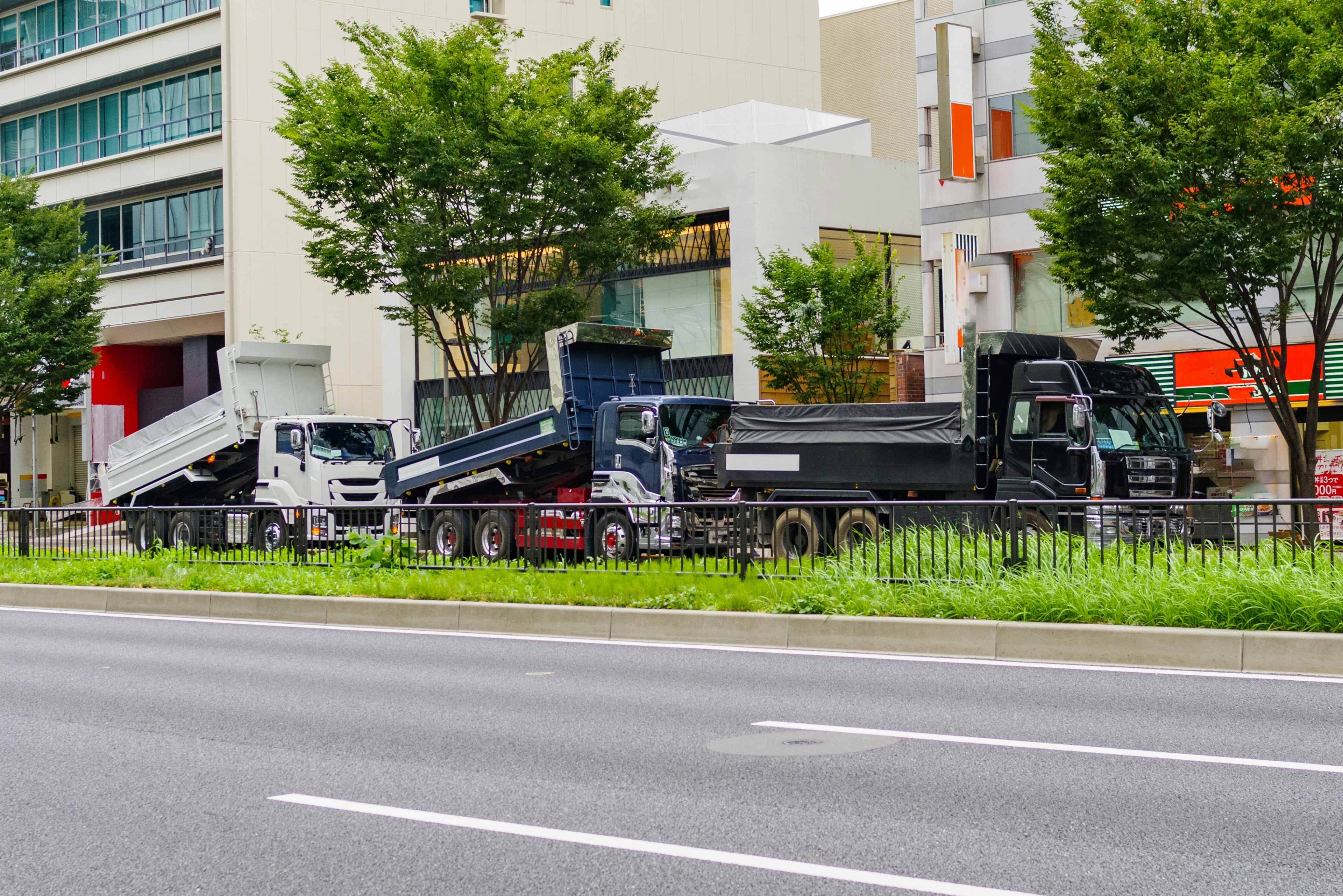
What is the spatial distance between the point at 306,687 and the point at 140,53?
3969cm

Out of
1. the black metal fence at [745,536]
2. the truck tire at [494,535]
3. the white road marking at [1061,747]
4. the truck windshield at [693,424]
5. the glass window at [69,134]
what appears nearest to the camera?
the white road marking at [1061,747]

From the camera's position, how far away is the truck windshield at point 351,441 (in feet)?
89.3

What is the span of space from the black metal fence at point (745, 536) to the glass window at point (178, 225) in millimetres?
25625

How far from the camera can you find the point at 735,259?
109ft

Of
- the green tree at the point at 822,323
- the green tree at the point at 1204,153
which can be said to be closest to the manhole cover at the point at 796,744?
the green tree at the point at 1204,153

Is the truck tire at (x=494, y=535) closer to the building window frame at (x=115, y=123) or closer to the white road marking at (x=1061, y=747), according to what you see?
the white road marking at (x=1061, y=747)

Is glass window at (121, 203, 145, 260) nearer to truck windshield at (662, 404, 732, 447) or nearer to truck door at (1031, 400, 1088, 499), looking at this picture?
truck windshield at (662, 404, 732, 447)

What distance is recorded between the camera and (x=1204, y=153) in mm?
18297

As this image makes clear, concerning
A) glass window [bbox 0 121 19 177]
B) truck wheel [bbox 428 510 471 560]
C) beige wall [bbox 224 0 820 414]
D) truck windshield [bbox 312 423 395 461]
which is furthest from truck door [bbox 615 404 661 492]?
glass window [bbox 0 121 19 177]

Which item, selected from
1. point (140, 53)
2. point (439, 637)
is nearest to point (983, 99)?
point (439, 637)

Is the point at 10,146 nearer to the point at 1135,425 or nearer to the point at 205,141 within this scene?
the point at 205,141

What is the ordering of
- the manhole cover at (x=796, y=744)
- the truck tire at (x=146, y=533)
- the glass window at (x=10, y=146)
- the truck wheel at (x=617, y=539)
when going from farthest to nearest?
the glass window at (x=10, y=146) < the truck tire at (x=146, y=533) < the truck wheel at (x=617, y=539) < the manhole cover at (x=796, y=744)

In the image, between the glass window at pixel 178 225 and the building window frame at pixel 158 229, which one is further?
the glass window at pixel 178 225

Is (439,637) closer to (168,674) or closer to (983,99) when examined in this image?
(168,674)
